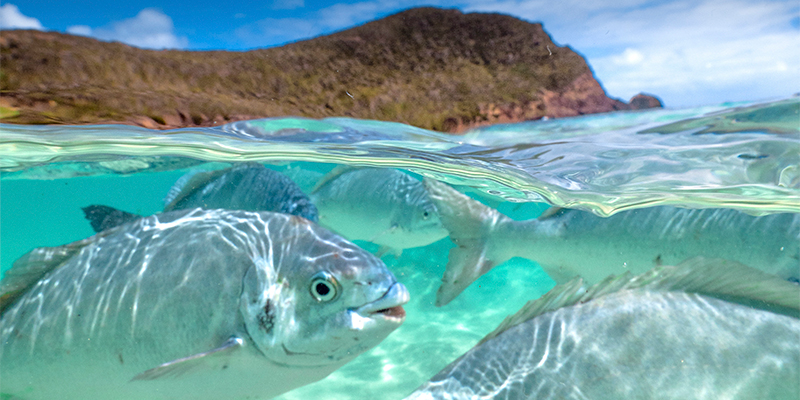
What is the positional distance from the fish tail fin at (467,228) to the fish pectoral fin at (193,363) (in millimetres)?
3120

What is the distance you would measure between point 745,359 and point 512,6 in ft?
11.1

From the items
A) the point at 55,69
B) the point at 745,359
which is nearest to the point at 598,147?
the point at 745,359

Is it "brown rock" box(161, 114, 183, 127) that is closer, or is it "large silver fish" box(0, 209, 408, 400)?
"large silver fish" box(0, 209, 408, 400)

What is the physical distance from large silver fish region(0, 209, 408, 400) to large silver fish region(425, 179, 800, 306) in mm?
2447

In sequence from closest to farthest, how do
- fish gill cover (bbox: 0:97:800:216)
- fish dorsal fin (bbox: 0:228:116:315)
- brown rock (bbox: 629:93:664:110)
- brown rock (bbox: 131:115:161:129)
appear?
fish dorsal fin (bbox: 0:228:116:315) → brown rock (bbox: 131:115:161:129) → brown rock (bbox: 629:93:664:110) → fish gill cover (bbox: 0:97:800:216)

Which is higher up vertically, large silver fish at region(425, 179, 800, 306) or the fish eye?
the fish eye

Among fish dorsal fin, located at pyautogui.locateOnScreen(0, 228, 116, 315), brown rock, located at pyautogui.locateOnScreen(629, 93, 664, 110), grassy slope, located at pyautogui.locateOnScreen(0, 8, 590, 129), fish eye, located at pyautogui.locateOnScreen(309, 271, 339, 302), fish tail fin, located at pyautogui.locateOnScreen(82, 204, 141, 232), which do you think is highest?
grassy slope, located at pyautogui.locateOnScreen(0, 8, 590, 129)

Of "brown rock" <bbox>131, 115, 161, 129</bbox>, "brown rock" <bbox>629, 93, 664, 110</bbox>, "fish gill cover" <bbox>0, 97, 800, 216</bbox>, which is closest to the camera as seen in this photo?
"brown rock" <bbox>131, 115, 161, 129</bbox>

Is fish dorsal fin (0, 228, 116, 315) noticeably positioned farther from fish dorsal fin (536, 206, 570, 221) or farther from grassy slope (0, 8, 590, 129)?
fish dorsal fin (536, 206, 570, 221)

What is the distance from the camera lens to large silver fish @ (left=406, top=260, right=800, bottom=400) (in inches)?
92.7

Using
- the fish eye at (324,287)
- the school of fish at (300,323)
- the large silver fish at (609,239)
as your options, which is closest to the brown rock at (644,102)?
the large silver fish at (609,239)

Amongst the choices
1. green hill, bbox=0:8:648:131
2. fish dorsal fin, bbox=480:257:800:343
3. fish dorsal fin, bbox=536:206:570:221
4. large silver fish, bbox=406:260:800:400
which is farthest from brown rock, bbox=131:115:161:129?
fish dorsal fin, bbox=536:206:570:221

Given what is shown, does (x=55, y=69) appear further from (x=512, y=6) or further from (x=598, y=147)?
(x=598, y=147)

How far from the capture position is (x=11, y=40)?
363 centimetres
